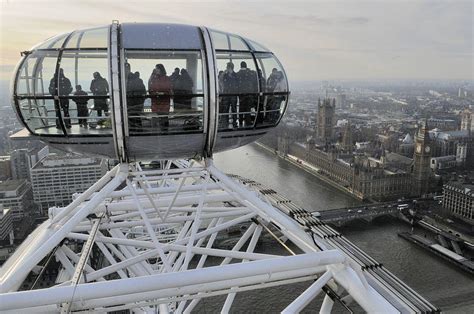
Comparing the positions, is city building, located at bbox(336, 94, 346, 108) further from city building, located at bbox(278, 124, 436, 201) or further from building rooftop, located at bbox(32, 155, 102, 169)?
building rooftop, located at bbox(32, 155, 102, 169)

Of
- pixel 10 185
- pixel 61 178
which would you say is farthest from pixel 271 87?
pixel 10 185

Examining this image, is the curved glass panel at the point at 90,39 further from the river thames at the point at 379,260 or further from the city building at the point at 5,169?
the city building at the point at 5,169

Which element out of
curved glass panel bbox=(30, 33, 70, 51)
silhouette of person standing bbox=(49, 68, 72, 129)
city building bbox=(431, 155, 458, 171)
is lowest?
city building bbox=(431, 155, 458, 171)

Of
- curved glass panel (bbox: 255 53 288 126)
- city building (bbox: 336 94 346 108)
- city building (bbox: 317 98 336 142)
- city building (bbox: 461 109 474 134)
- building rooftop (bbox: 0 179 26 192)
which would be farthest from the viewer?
city building (bbox: 336 94 346 108)

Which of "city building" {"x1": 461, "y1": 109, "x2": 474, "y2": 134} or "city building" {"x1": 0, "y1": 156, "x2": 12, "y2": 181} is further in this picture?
"city building" {"x1": 461, "y1": 109, "x2": 474, "y2": 134}

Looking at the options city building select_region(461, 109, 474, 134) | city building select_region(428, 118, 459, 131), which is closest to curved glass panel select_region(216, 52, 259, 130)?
city building select_region(428, 118, 459, 131)
